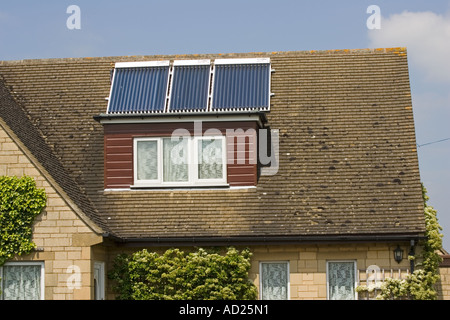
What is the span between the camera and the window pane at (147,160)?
73.3 feet

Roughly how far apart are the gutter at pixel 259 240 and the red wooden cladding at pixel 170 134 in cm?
195

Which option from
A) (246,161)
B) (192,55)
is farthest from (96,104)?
(246,161)

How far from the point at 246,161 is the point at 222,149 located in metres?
0.68

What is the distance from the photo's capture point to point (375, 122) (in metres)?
23.2

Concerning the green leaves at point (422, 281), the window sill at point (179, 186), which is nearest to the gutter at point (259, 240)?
the green leaves at point (422, 281)

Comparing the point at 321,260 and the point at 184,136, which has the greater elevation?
the point at 184,136

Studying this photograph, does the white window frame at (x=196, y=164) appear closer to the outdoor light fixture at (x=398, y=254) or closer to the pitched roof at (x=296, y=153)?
the pitched roof at (x=296, y=153)

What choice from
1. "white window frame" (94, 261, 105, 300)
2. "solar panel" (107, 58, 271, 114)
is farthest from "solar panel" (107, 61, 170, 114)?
"white window frame" (94, 261, 105, 300)

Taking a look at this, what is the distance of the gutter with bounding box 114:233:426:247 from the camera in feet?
66.6

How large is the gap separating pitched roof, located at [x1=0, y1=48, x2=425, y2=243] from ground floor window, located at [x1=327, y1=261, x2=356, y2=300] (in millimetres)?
937

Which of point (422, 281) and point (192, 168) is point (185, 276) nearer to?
point (192, 168)

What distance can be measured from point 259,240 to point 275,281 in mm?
1186

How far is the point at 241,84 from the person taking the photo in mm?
23047

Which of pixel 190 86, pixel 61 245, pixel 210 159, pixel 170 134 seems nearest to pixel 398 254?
pixel 210 159
